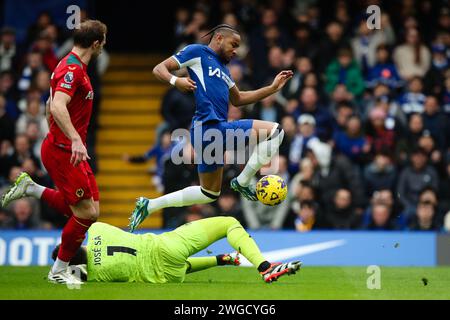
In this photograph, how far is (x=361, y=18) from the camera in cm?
1848

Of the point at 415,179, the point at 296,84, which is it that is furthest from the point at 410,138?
the point at 296,84

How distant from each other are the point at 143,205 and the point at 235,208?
4550 mm

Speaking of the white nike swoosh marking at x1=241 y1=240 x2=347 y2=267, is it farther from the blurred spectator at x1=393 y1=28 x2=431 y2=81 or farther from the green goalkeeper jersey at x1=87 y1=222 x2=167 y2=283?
the green goalkeeper jersey at x1=87 y1=222 x2=167 y2=283

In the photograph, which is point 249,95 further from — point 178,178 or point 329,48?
point 329,48

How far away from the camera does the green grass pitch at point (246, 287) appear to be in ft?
29.8

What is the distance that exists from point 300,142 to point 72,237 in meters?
6.87

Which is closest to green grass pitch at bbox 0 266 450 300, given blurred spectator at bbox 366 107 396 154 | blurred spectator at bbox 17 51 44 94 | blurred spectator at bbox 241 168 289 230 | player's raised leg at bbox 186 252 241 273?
player's raised leg at bbox 186 252 241 273

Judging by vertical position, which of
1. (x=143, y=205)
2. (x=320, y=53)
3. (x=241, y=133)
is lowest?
(x=143, y=205)

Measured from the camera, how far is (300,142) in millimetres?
16297

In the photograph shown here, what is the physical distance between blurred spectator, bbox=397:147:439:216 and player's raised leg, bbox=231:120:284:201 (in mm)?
5385

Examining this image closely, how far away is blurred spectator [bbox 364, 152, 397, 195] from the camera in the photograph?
1599cm

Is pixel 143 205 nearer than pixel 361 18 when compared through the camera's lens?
Yes

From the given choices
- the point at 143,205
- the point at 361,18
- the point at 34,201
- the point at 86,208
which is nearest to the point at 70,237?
the point at 86,208
